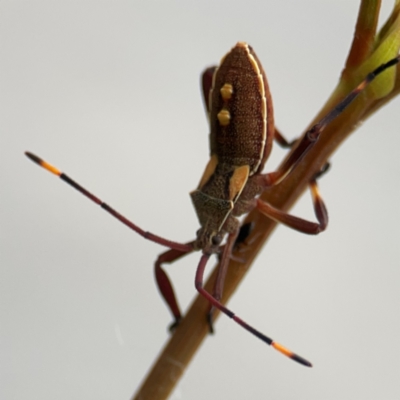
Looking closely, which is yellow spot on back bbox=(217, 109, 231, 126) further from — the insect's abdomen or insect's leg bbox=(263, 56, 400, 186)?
insect's leg bbox=(263, 56, 400, 186)

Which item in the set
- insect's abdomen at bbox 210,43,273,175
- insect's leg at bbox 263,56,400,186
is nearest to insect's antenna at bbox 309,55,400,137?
insect's leg at bbox 263,56,400,186

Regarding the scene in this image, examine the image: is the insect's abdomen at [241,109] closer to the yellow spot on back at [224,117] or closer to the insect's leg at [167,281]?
the yellow spot on back at [224,117]

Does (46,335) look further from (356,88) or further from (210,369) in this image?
(356,88)

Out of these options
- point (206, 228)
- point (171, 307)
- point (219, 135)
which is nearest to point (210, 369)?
point (171, 307)

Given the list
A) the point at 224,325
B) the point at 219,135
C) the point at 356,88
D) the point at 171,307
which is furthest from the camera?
the point at 224,325

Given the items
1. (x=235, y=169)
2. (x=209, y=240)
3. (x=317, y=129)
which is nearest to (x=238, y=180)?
(x=235, y=169)

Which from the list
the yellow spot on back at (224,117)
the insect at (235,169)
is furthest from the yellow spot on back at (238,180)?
the yellow spot on back at (224,117)
